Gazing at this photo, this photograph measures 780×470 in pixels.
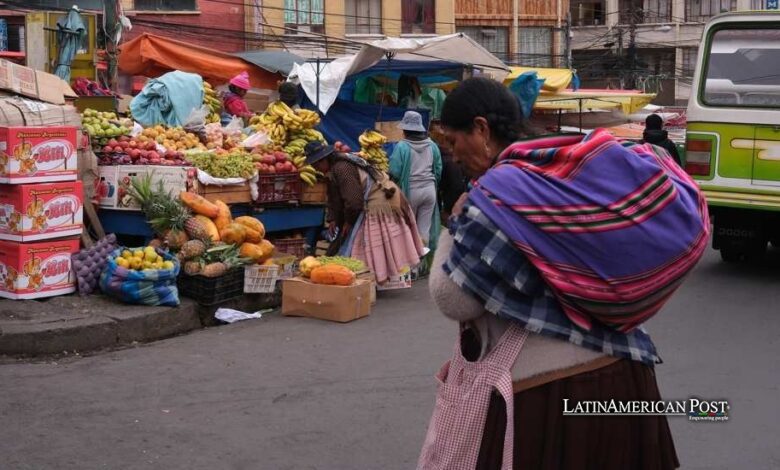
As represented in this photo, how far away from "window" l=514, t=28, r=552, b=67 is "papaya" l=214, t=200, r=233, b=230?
3219 centimetres

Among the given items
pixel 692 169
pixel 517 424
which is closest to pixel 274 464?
pixel 517 424

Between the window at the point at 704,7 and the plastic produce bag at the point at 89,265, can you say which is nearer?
the plastic produce bag at the point at 89,265

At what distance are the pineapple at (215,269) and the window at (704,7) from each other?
145 ft

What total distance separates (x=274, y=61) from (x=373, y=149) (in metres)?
7.39

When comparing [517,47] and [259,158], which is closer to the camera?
[259,158]

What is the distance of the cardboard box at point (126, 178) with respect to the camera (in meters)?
8.73

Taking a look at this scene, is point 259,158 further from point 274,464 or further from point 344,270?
point 274,464

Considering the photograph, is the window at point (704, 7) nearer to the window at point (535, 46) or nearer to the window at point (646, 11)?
the window at point (646, 11)

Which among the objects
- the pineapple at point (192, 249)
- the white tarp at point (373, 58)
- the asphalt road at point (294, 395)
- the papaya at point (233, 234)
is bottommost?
the asphalt road at point (294, 395)

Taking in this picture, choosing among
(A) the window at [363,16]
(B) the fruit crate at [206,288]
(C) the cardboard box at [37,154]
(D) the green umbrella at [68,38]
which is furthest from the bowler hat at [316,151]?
(A) the window at [363,16]

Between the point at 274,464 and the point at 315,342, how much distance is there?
273cm

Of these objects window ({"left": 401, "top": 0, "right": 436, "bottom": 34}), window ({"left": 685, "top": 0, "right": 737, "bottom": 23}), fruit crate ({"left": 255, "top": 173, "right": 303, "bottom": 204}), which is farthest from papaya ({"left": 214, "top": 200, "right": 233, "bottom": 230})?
window ({"left": 685, "top": 0, "right": 737, "bottom": 23})

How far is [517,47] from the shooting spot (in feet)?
131

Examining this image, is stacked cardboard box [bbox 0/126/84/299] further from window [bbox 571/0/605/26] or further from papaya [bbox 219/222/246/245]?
window [bbox 571/0/605/26]
